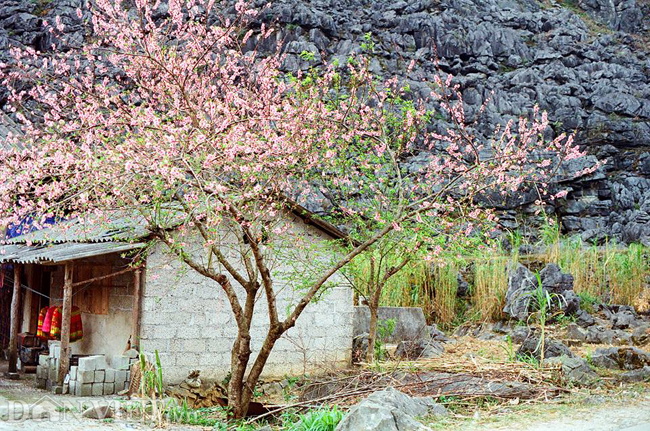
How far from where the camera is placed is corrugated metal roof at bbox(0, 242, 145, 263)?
9555mm

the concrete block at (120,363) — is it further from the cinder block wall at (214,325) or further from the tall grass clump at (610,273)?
the tall grass clump at (610,273)

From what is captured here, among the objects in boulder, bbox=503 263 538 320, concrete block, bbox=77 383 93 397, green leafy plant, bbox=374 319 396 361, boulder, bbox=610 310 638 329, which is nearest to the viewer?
concrete block, bbox=77 383 93 397

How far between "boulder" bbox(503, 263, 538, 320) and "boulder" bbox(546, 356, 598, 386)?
18.7 feet

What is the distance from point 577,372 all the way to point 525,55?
125 ft

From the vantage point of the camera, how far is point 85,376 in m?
9.57

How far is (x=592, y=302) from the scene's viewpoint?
16.0 meters

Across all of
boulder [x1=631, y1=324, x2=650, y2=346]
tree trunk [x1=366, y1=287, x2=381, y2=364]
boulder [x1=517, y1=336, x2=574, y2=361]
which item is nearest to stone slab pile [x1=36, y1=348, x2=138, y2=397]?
tree trunk [x1=366, y1=287, x2=381, y2=364]

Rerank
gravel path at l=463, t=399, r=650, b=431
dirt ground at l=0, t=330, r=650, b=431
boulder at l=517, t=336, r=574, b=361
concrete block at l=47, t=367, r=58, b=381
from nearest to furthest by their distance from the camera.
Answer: gravel path at l=463, t=399, r=650, b=431 → dirt ground at l=0, t=330, r=650, b=431 → concrete block at l=47, t=367, r=58, b=381 → boulder at l=517, t=336, r=574, b=361

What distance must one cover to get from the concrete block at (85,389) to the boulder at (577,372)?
6376mm

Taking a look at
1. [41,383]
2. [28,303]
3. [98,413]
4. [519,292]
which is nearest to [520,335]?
[519,292]

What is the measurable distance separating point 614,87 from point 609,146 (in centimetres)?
475

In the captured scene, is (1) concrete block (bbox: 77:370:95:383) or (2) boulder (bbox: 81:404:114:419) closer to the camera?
(2) boulder (bbox: 81:404:114:419)

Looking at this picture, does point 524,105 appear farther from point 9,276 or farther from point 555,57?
point 9,276

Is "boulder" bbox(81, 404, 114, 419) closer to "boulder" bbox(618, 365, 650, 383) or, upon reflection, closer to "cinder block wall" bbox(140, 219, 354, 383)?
"cinder block wall" bbox(140, 219, 354, 383)
